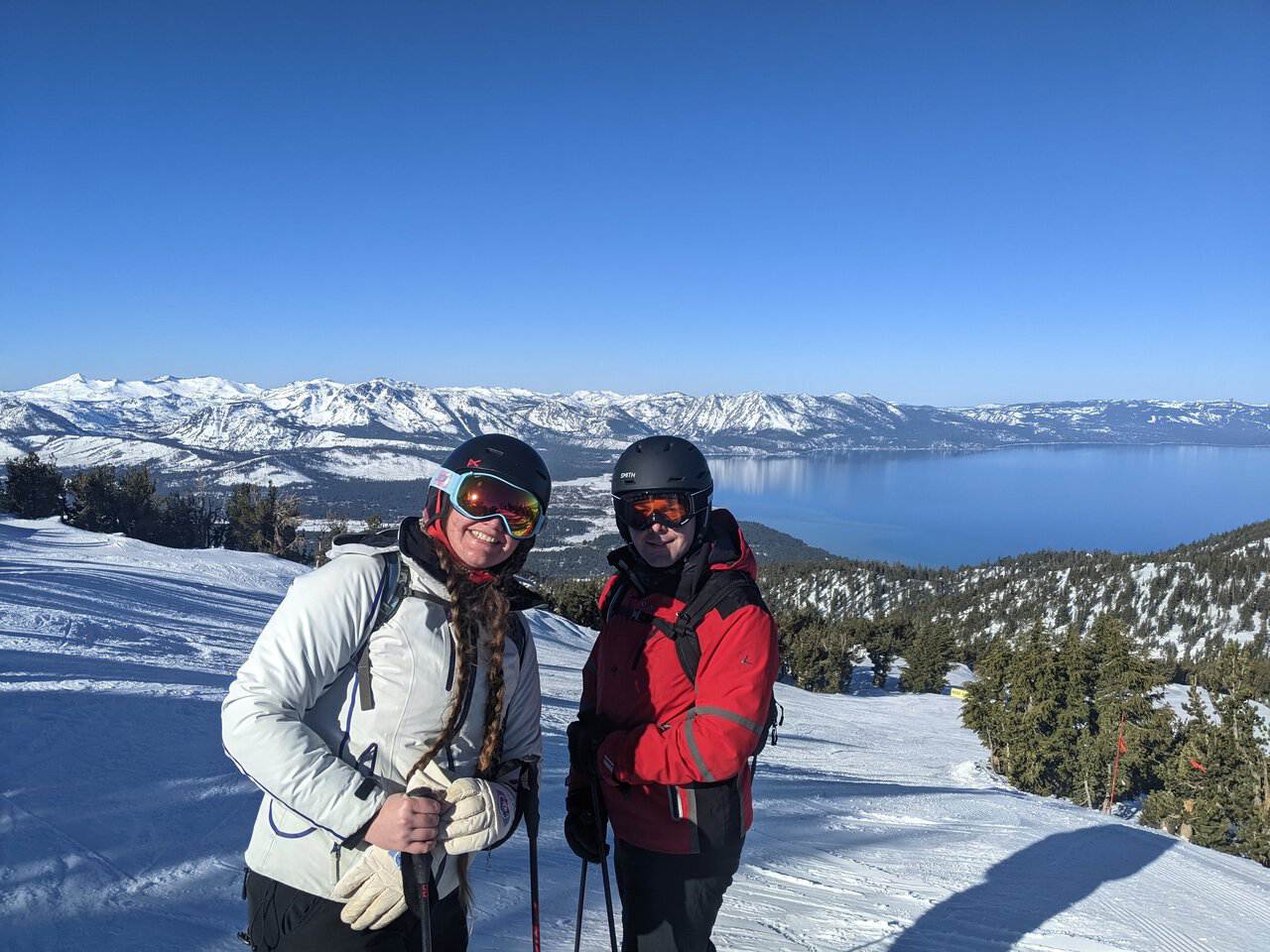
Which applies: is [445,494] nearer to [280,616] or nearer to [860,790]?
[280,616]

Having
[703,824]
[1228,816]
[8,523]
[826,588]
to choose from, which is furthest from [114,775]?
[826,588]

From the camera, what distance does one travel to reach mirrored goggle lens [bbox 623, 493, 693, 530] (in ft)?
10.4

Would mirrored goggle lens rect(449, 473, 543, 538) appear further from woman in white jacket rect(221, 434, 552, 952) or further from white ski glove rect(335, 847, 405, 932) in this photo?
white ski glove rect(335, 847, 405, 932)

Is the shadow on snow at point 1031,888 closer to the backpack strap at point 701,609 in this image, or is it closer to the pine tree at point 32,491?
the backpack strap at point 701,609

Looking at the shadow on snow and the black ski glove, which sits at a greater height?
the black ski glove

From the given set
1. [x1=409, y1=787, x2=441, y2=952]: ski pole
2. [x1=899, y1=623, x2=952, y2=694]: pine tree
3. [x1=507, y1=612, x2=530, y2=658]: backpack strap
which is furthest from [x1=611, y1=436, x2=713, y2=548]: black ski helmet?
[x1=899, y1=623, x2=952, y2=694]: pine tree

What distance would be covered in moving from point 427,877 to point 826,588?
424ft

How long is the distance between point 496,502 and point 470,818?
1086mm

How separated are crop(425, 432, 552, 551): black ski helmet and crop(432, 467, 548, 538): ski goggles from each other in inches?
0.9

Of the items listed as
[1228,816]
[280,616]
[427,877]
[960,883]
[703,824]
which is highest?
[280,616]

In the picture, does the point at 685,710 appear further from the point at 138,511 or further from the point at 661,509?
the point at 138,511

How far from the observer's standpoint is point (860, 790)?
9.89 metres

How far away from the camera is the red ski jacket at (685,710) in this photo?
Answer: 8.65 feet

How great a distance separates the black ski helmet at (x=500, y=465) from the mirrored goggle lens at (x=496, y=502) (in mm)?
30
